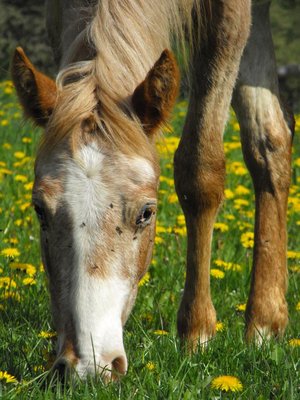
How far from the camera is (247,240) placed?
215 inches

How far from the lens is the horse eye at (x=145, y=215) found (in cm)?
344

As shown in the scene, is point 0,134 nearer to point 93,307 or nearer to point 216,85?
point 216,85

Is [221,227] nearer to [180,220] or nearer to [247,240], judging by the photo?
[247,240]

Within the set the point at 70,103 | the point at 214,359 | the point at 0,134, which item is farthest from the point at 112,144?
the point at 0,134

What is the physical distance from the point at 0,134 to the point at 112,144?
16.2 ft

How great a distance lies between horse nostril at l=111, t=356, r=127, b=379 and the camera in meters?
3.16

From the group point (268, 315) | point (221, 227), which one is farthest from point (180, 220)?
point (268, 315)

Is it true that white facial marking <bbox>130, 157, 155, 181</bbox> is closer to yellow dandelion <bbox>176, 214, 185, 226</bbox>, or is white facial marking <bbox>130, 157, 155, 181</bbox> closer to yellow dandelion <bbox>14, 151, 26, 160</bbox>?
yellow dandelion <bbox>176, 214, 185, 226</bbox>

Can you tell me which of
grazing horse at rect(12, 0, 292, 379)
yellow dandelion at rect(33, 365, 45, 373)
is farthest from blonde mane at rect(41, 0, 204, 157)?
yellow dandelion at rect(33, 365, 45, 373)

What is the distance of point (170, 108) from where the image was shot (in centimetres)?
363

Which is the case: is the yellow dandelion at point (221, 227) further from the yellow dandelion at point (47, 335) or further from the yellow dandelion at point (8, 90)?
the yellow dandelion at point (8, 90)

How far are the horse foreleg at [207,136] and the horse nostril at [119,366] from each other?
1.26 meters

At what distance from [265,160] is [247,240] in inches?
23.8

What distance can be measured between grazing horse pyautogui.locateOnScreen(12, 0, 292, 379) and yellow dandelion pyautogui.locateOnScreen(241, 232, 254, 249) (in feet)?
1.90
